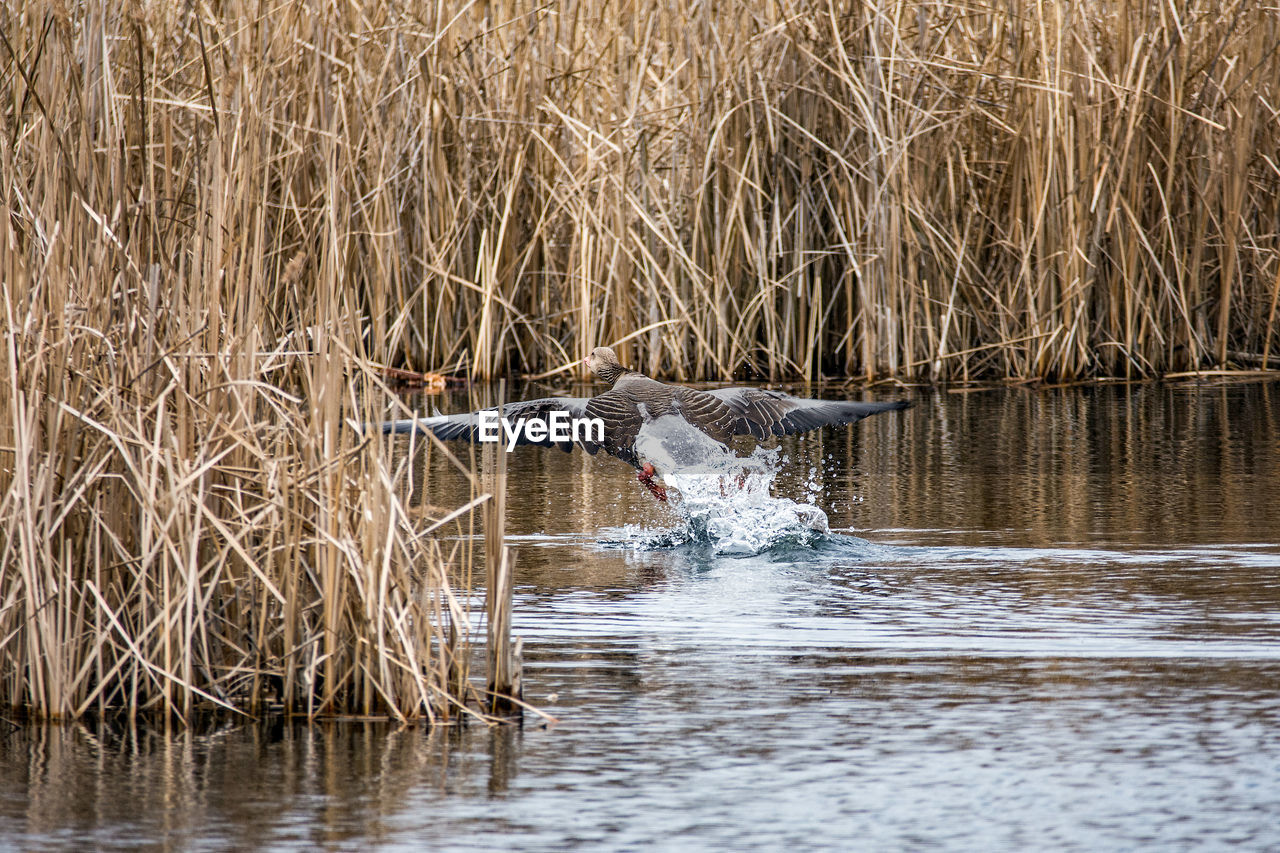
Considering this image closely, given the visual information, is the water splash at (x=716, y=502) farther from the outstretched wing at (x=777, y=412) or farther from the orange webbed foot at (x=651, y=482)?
the outstretched wing at (x=777, y=412)

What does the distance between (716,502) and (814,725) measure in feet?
9.67

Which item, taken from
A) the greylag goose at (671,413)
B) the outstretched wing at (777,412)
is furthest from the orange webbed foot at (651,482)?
the outstretched wing at (777,412)

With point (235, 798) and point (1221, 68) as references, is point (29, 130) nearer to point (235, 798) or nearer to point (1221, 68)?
point (235, 798)

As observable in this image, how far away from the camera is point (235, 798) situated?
3363 mm

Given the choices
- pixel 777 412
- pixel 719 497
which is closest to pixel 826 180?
pixel 777 412

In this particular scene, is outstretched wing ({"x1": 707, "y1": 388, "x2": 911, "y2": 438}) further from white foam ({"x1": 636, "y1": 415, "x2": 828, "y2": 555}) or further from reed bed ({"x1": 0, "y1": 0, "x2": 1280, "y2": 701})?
reed bed ({"x1": 0, "y1": 0, "x2": 1280, "y2": 701})

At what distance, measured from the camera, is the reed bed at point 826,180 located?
1094cm

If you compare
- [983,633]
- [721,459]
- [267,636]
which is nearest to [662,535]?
[721,459]

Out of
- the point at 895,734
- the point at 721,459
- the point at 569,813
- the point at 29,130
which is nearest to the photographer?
the point at 569,813

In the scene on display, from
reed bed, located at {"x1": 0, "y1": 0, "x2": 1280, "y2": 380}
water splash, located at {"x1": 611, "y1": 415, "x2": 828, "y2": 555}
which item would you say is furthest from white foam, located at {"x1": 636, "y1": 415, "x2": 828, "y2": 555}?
reed bed, located at {"x1": 0, "y1": 0, "x2": 1280, "y2": 380}

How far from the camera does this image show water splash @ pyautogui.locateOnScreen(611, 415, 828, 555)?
254 inches

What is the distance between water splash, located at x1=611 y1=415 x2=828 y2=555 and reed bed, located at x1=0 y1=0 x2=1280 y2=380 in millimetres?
3677

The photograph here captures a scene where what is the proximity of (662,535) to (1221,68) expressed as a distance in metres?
6.12

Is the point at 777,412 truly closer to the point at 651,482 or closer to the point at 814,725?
the point at 651,482
